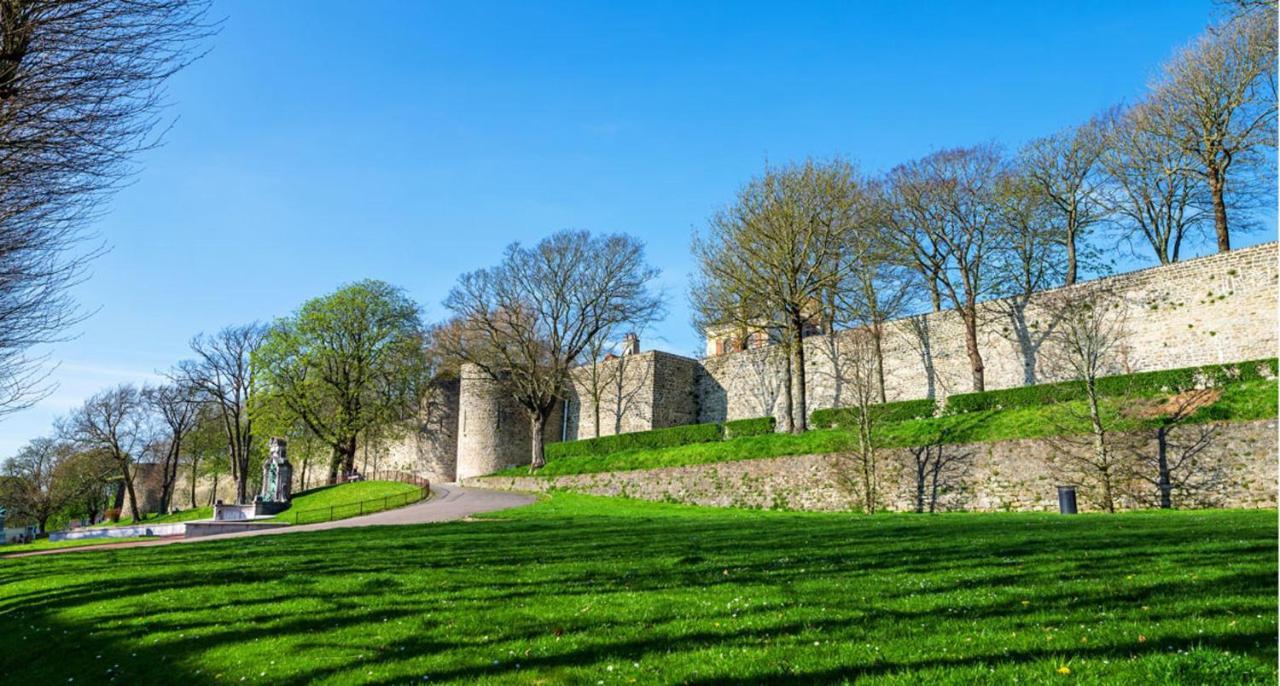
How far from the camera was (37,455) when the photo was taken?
68.1m

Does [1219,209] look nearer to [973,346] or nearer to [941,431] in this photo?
[973,346]

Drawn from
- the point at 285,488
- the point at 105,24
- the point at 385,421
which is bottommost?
the point at 285,488

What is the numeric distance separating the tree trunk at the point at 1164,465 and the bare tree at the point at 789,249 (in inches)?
Answer: 517

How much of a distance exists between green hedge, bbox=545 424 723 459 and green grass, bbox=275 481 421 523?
8761 mm

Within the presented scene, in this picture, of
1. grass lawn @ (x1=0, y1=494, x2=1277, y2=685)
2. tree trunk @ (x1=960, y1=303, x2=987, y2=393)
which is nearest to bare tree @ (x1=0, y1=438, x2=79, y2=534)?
grass lawn @ (x1=0, y1=494, x2=1277, y2=685)

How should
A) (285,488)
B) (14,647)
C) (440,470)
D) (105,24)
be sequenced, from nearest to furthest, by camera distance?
(14,647)
(105,24)
(285,488)
(440,470)

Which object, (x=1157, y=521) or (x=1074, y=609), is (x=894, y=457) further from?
(x=1074, y=609)

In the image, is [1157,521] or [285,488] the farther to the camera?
[285,488]

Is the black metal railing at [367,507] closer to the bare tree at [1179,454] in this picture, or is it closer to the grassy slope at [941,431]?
the grassy slope at [941,431]

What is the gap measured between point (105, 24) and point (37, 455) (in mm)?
77710

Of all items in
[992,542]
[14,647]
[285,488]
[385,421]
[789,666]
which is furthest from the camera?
[385,421]

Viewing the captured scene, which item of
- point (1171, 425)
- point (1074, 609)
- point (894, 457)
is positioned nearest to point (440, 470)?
point (894, 457)

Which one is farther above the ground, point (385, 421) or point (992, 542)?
point (385, 421)

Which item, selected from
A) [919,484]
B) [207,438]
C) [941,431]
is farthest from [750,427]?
[207,438]
